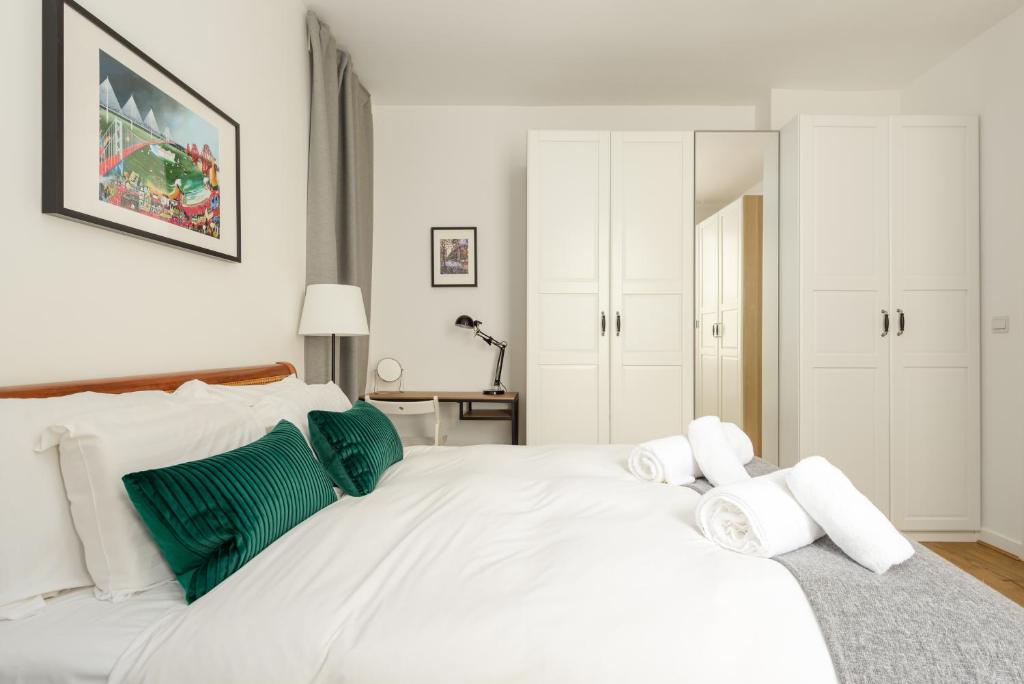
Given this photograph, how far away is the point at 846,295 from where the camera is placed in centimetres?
327

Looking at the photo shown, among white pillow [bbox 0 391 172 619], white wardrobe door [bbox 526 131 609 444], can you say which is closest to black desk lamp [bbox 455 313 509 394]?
white wardrobe door [bbox 526 131 609 444]

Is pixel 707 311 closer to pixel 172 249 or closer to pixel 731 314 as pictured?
pixel 731 314

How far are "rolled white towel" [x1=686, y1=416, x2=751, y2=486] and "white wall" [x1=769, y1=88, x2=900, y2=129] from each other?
2936mm

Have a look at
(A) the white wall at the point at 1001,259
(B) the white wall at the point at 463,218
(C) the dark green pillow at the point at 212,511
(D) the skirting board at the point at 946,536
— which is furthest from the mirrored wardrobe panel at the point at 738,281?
(C) the dark green pillow at the point at 212,511

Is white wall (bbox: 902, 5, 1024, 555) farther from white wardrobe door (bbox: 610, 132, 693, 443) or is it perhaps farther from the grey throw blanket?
the grey throw blanket

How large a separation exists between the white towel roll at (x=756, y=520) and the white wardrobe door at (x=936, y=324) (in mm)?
2591

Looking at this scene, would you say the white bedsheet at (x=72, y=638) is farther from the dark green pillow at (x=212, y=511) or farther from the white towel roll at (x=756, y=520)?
the white towel roll at (x=756, y=520)

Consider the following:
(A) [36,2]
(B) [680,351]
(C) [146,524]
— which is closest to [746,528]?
(C) [146,524]

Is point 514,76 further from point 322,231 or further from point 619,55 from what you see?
point 322,231

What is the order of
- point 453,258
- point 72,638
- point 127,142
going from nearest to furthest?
point 72,638, point 127,142, point 453,258

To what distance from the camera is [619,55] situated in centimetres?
335

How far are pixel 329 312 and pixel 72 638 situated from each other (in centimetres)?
194

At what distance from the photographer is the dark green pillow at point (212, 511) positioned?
1060 millimetres

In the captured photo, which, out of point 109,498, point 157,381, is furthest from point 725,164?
point 109,498
